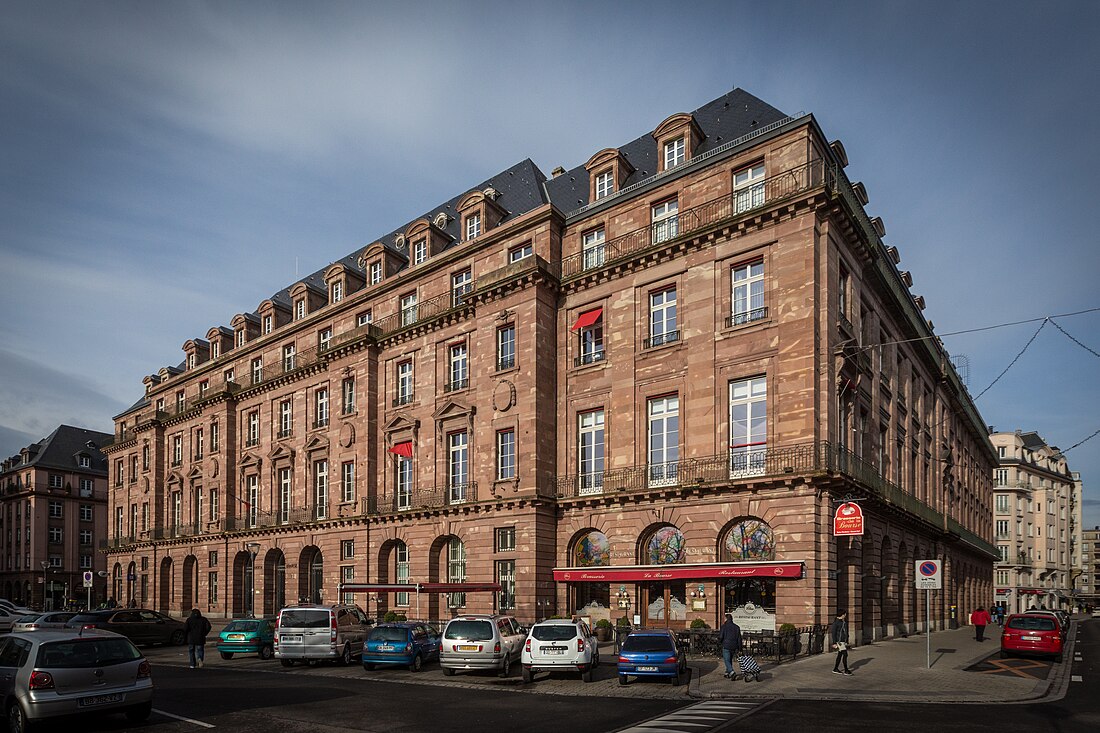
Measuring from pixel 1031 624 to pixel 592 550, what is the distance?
1579 cm

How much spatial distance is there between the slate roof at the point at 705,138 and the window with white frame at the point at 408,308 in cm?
923

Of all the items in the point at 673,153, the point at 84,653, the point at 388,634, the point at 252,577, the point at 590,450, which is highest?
the point at 673,153

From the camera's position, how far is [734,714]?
1636 centimetres

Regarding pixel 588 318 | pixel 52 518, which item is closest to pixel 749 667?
pixel 588 318

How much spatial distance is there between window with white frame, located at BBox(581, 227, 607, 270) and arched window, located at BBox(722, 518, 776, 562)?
12.5m

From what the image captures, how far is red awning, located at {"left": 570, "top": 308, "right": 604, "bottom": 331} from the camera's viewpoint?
118ft

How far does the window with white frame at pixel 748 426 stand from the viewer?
30.0m

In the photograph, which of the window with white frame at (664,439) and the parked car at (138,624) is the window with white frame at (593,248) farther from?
the parked car at (138,624)

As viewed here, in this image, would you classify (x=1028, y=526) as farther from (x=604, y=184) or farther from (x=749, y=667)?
(x=749, y=667)

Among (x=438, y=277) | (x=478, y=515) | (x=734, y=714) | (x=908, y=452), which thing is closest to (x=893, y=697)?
(x=734, y=714)

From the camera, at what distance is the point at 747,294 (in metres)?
31.5

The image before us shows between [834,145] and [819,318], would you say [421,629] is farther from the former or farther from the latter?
[834,145]

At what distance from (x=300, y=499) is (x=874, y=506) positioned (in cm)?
3207

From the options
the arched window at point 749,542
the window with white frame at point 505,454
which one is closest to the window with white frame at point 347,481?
the window with white frame at point 505,454
